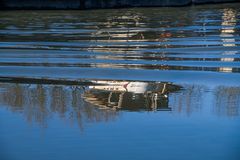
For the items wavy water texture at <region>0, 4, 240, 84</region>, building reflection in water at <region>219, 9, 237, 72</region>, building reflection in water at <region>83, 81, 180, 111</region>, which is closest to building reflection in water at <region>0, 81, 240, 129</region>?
building reflection in water at <region>83, 81, 180, 111</region>

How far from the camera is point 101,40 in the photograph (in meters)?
15.2

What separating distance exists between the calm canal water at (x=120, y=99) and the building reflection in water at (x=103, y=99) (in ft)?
0.05

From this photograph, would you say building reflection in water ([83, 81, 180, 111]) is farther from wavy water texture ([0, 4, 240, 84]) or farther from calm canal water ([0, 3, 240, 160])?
wavy water texture ([0, 4, 240, 84])

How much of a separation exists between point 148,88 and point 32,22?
46.3 feet

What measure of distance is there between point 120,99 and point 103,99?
261 millimetres

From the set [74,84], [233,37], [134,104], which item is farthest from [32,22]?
[134,104]

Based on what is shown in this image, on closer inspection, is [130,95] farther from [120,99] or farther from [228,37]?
[228,37]

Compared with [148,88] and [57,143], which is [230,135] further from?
[148,88]

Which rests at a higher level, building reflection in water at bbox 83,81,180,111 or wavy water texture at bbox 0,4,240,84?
wavy water texture at bbox 0,4,240,84

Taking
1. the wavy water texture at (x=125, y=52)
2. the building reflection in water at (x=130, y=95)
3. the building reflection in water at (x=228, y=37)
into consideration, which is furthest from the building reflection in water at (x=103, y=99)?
the building reflection in water at (x=228, y=37)

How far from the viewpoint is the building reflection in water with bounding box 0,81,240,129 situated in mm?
7570

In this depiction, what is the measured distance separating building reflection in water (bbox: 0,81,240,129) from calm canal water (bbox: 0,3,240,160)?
0.05 feet

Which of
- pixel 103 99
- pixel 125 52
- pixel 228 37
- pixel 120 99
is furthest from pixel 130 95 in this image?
pixel 228 37

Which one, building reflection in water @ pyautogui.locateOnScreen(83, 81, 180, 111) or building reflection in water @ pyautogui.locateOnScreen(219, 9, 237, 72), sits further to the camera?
building reflection in water @ pyautogui.locateOnScreen(219, 9, 237, 72)
